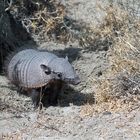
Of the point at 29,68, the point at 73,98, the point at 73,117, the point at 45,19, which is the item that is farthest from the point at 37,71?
the point at 45,19

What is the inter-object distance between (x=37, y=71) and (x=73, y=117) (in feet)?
3.48

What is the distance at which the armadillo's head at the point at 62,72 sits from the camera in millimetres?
6906

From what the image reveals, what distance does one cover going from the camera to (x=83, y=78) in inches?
320

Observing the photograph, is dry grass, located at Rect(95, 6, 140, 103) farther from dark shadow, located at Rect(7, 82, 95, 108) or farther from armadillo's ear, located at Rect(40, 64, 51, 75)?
armadillo's ear, located at Rect(40, 64, 51, 75)

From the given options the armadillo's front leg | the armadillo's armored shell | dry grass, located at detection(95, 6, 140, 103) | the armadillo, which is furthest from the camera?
the armadillo's front leg

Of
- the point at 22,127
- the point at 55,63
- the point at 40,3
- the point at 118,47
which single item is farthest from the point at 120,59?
the point at 40,3

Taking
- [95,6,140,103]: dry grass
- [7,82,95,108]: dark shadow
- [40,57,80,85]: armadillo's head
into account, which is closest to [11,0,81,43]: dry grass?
[7,82,95,108]: dark shadow

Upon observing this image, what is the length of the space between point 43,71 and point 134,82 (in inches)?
48.6

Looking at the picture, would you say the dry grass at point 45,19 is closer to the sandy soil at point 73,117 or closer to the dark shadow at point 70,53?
the dark shadow at point 70,53

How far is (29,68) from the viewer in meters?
7.41

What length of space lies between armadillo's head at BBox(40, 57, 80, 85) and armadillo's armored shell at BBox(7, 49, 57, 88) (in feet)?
0.32

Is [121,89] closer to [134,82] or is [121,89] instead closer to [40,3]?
[134,82]

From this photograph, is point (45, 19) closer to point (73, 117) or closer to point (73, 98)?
point (73, 98)

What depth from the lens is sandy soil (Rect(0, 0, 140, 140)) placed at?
5.86 metres
